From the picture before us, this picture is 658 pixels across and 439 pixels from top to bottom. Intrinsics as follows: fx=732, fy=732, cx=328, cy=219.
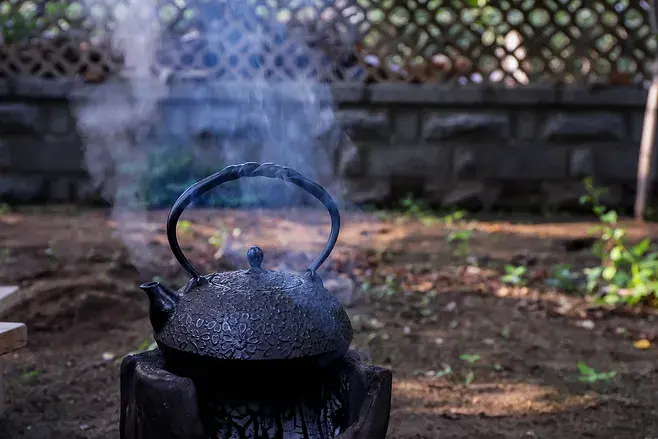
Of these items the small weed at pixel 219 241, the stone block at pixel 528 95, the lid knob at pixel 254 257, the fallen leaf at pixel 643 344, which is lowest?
the fallen leaf at pixel 643 344

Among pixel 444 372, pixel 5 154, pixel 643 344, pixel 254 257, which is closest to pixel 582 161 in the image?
pixel 643 344

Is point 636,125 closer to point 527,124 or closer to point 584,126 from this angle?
point 584,126

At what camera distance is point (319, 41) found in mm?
6348

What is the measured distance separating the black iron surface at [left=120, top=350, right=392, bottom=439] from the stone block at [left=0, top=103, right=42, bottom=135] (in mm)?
4911

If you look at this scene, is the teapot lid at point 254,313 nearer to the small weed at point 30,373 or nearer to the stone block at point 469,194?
the small weed at point 30,373

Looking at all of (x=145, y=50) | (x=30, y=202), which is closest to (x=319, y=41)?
(x=145, y=50)

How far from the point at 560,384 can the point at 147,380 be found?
1981 mm

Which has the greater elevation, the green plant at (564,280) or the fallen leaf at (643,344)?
the green plant at (564,280)

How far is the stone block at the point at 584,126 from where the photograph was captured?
6.29m

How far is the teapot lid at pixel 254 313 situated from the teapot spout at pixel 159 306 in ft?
0.05

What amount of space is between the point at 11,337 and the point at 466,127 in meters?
4.76

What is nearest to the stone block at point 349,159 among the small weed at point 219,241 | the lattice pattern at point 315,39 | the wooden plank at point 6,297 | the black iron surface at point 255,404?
the lattice pattern at point 315,39

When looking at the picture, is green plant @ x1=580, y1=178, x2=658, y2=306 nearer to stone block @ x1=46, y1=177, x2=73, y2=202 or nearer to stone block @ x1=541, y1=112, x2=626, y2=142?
stone block @ x1=541, y1=112, x2=626, y2=142

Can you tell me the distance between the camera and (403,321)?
12.5 ft
